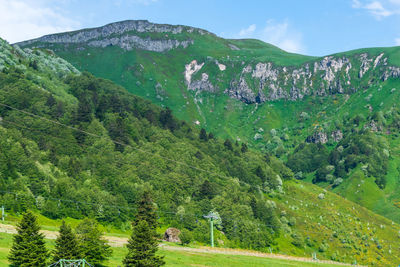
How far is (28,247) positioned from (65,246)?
4.51 metres

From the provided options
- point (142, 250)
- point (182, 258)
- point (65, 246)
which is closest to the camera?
A: point (65, 246)

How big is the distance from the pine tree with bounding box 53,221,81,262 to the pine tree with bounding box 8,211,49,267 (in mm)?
2024

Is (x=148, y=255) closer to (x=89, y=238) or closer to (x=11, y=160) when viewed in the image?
(x=89, y=238)

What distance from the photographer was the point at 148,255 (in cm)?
6297

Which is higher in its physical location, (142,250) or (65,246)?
(65,246)

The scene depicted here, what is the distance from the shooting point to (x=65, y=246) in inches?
2256

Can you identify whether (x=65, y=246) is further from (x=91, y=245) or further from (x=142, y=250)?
(x=142, y=250)

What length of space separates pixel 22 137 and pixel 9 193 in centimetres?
6482

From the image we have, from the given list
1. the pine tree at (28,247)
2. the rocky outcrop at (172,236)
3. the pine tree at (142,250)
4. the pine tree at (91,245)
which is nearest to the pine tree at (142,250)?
the pine tree at (142,250)

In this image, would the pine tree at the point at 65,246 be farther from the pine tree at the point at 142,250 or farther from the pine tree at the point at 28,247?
the pine tree at the point at 142,250

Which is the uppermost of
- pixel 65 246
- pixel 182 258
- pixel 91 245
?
pixel 65 246

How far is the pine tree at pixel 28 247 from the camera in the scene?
183 ft

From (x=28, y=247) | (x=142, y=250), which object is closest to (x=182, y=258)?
(x=142, y=250)

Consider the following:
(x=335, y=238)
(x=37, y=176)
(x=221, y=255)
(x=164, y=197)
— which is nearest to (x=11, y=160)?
(x=37, y=176)
